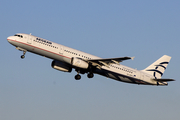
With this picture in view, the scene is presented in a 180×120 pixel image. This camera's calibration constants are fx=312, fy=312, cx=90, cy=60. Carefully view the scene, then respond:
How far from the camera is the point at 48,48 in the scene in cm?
5362

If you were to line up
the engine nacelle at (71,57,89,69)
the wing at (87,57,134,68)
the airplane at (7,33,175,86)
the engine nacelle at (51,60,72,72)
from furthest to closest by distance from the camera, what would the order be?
the engine nacelle at (51,60,72,72), the engine nacelle at (71,57,89,69), the wing at (87,57,134,68), the airplane at (7,33,175,86)

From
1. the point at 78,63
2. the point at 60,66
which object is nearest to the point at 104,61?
the point at 78,63

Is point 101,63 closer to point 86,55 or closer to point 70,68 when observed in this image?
point 86,55

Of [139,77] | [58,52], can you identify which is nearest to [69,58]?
[58,52]

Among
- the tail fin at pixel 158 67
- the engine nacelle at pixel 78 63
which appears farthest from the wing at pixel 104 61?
the tail fin at pixel 158 67

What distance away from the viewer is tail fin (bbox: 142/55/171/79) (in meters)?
65.0

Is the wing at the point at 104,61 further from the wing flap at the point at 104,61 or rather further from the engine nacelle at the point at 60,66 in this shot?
the engine nacelle at the point at 60,66

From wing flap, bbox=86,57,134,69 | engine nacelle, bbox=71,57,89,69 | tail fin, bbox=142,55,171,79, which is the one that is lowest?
engine nacelle, bbox=71,57,89,69

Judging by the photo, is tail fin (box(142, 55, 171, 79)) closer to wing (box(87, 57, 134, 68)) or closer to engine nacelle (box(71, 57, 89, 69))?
wing (box(87, 57, 134, 68))

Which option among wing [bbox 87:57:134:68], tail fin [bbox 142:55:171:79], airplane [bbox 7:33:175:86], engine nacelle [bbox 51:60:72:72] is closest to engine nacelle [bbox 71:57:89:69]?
airplane [bbox 7:33:175:86]

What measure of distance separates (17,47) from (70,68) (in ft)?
38.0

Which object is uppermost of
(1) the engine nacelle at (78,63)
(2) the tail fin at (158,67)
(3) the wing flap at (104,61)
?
(2) the tail fin at (158,67)

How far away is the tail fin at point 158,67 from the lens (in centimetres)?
6500

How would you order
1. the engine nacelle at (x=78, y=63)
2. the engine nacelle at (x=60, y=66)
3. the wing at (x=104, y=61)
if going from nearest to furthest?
the wing at (x=104, y=61) < the engine nacelle at (x=78, y=63) < the engine nacelle at (x=60, y=66)
